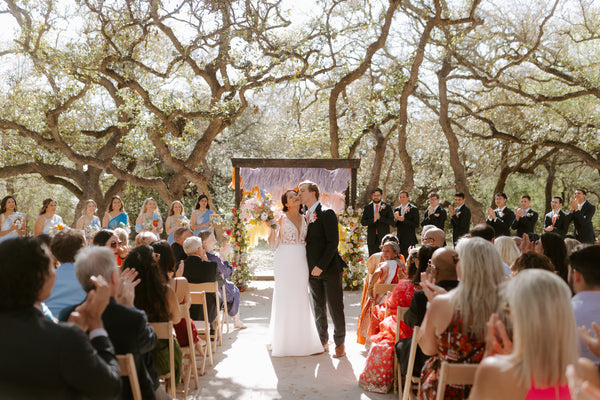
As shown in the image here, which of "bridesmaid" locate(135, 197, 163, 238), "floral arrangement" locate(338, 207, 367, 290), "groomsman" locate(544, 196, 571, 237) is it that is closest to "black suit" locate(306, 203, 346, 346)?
"bridesmaid" locate(135, 197, 163, 238)

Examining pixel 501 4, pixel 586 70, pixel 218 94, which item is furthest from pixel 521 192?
pixel 218 94

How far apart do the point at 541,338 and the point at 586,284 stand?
1273 millimetres

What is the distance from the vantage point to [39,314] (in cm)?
213

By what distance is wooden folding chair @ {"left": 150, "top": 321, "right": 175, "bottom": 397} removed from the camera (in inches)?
145

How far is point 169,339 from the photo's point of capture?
12.5 feet

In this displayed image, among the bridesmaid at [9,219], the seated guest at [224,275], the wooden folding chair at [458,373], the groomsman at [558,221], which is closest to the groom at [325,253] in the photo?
the seated guest at [224,275]

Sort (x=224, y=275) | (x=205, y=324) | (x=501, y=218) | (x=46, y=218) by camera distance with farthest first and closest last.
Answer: (x=501, y=218) → (x=46, y=218) → (x=224, y=275) → (x=205, y=324)

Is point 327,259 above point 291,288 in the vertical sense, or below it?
above

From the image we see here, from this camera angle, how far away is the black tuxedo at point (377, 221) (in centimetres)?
1027

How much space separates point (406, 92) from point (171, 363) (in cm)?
1133

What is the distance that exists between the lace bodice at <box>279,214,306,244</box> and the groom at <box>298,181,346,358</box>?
0.08 m

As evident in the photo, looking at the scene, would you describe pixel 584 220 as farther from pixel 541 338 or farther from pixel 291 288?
pixel 541 338

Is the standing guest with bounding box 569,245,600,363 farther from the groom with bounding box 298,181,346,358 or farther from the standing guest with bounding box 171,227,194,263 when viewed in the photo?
the standing guest with bounding box 171,227,194,263

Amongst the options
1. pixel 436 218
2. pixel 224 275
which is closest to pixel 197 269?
pixel 224 275
